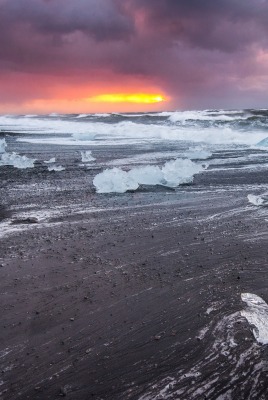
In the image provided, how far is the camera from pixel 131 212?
23.2 ft

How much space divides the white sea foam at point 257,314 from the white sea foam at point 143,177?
17.2 ft

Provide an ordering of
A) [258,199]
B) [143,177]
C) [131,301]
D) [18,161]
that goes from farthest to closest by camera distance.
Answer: [18,161] < [143,177] < [258,199] < [131,301]

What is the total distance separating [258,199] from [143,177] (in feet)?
9.30

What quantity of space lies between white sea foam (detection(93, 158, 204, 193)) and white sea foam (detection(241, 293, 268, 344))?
5.24m

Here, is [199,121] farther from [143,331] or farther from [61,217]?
[143,331]

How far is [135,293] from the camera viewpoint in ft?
13.3

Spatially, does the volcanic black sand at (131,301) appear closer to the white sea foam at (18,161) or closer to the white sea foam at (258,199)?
the white sea foam at (258,199)

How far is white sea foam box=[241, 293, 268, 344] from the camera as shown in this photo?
3.26 metres

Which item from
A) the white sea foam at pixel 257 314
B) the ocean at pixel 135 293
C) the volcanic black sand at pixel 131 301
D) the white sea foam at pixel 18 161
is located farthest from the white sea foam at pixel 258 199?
the white sea foam at pixel 18 161

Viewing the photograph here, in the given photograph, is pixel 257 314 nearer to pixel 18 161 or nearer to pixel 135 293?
pixel 135 293

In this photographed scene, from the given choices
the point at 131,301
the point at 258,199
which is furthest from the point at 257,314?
the point at 258,199

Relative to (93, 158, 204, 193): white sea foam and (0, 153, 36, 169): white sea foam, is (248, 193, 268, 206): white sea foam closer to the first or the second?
(93, 158, 204, 193): white sea foam

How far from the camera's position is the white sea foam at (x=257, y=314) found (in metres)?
3.26

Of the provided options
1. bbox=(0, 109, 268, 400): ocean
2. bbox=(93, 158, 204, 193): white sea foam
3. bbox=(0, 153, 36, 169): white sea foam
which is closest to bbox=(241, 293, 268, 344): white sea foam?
bbox=(0, 109, 268, 400): ocean
